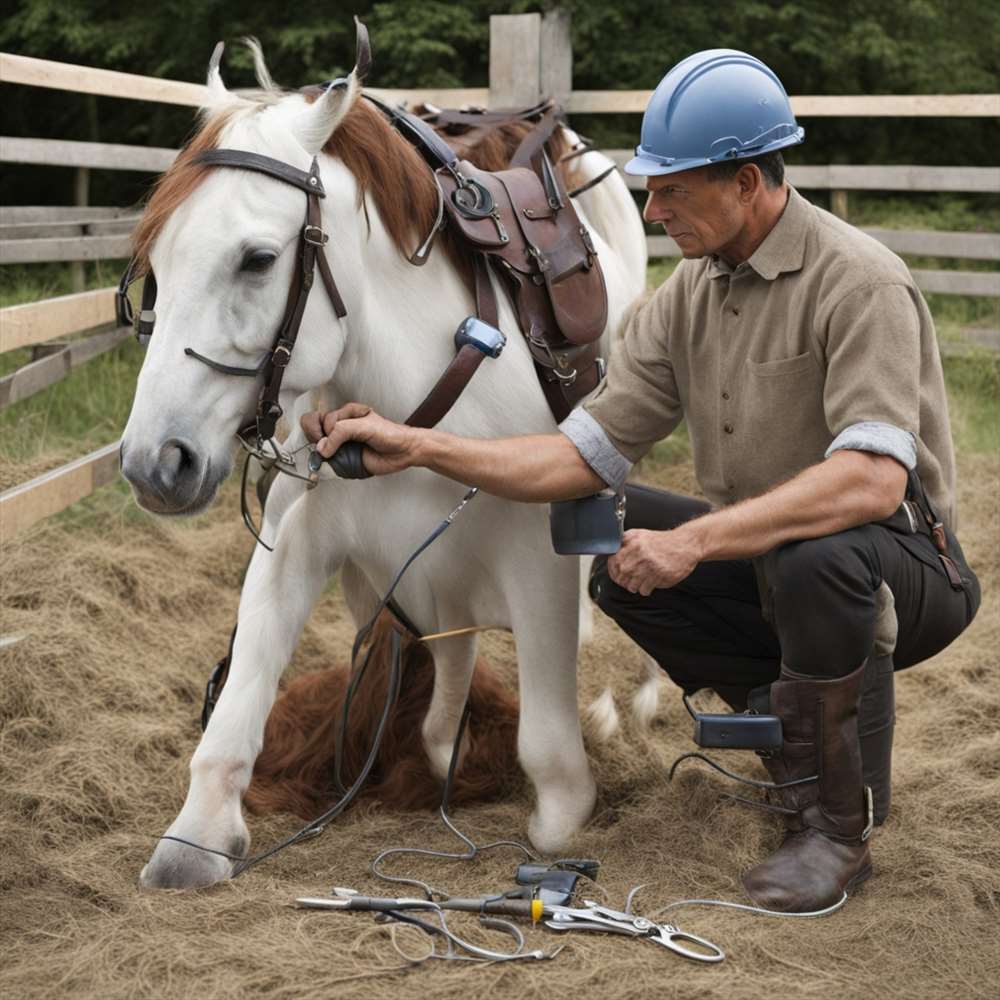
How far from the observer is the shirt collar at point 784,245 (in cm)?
278

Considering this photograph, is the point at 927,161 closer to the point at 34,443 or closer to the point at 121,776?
the point at 34,443

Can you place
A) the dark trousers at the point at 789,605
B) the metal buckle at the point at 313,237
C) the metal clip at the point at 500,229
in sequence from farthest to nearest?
1. the metal clip at the point at 500,229
2. the dark trousers at the point at 789,605
3. the metal buckle at the point at 313,237

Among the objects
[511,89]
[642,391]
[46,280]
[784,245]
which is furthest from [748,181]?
[46,280]

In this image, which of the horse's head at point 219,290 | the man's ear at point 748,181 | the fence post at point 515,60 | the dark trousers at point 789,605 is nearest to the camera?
the horse's head at point 219,290

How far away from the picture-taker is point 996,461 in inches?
238

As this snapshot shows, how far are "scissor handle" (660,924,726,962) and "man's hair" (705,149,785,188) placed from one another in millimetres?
1392

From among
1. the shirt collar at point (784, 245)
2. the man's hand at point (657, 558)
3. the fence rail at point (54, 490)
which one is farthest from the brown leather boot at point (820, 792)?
the fence rail at point (54, 490)

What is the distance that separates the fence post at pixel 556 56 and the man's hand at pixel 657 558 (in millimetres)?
4443

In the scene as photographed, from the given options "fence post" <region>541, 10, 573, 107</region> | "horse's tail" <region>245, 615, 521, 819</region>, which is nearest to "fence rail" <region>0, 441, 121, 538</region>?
"horse's tail" <region>245, 615, 521, 819</region>

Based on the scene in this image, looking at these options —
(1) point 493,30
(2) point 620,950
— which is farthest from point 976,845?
(1) point 493,30

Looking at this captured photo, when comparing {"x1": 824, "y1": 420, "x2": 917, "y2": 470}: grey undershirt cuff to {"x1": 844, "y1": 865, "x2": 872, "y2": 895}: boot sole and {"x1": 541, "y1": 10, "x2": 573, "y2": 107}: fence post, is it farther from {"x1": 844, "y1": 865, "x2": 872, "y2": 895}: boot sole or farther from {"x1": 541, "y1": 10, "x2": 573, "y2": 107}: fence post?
{"x1": 541, "y1": 10, "x2": 573, "y2": 107}: fence post

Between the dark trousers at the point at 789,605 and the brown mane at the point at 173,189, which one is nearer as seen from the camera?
the brown mane at the point at 173,189

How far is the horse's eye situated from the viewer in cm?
246

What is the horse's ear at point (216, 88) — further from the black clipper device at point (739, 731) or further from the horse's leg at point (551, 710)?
the black clipper device at point (739, 731)
